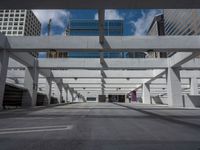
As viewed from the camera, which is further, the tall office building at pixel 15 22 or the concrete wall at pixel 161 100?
the tall office building at pixel 15 22

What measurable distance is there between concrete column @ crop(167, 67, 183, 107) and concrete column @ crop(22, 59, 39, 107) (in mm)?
16979

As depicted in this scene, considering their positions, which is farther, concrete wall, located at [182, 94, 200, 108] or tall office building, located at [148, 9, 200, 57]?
tall office building, located at [148, 9, 200, 57]

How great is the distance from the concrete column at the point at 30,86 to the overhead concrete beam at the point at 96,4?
14710 millimetres

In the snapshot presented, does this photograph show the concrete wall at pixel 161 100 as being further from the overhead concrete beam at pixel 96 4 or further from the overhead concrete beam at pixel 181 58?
the overhead concrete beam at pixel 96 4

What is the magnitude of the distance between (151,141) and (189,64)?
20.7m

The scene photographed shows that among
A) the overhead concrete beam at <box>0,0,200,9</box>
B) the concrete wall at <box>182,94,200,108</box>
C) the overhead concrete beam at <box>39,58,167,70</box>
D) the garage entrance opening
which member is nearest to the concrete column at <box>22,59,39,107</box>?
the overhead concrete beam at <box>39,58,167,70</box>

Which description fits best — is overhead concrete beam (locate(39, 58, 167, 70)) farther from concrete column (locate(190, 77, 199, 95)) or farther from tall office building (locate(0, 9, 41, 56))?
tall office building (locate(0, 9, 41, 56))

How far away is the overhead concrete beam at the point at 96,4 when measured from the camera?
7.61 metres

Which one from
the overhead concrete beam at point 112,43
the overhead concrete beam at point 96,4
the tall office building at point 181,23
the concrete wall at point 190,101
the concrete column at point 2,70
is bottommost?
the concrete wall at point 190,101

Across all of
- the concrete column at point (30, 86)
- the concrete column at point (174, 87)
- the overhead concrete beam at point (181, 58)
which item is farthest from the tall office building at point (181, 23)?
the concrete column at point (30, 86)

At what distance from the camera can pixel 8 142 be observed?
420cm

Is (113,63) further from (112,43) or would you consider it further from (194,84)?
(194,84)

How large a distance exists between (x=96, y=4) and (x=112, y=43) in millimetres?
6990

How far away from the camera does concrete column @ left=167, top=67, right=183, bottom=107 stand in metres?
21.7
